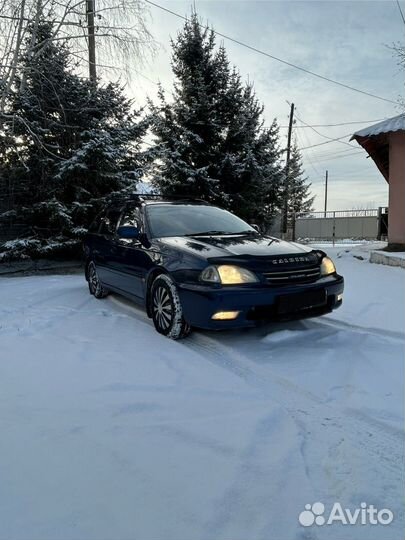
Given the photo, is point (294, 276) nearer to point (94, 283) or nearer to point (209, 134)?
point (94, 283)

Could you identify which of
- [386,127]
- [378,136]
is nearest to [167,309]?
[386,127]

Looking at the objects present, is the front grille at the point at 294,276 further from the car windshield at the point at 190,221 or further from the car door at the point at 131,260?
the car door at the point at 131,260

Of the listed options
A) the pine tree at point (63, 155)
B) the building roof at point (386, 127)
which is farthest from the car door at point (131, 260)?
the building roof at point (386, 127)

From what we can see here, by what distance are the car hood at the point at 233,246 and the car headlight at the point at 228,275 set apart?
121 millimetres

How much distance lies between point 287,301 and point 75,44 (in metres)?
7.70

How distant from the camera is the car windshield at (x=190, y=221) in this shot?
173 inches

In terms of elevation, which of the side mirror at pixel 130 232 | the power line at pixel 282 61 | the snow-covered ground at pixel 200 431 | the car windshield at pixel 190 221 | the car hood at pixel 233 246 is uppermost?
the power line at pixel 282 61

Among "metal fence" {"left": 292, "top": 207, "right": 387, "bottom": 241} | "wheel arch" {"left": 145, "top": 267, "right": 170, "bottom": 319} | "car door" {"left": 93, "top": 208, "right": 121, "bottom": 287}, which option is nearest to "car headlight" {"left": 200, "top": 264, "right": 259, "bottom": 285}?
"wheel arch" {"left": 145, "top": 267, "right": 170, "bottom": 319}

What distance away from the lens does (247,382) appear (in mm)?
2852

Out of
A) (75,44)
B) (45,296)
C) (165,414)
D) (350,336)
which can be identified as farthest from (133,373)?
(75,44)

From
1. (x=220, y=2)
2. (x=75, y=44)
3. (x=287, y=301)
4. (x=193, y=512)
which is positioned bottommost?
(x=193, y=512)

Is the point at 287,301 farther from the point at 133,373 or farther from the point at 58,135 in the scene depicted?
the point at 58,135

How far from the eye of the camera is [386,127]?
8812 millimetres

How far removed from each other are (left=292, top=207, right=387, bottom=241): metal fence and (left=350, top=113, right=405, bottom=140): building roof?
13.2m
